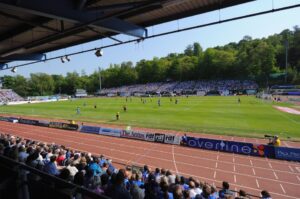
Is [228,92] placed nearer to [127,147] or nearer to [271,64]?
[271,64]

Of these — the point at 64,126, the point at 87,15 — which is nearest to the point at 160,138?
the point at 64,126

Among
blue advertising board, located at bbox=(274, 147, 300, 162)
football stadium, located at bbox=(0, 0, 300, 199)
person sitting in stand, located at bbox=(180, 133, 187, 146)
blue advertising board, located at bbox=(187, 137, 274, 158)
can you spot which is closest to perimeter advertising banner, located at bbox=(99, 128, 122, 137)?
football stadium, located at bbox=(0, 0, 300, 199)

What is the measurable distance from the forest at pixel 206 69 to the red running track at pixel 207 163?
71563 millimetres

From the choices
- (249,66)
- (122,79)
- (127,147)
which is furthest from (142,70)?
(127,147)

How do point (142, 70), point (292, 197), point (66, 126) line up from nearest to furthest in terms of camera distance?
point (292, 197), point (66, 126), point (142, 70)

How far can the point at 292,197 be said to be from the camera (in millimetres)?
11805

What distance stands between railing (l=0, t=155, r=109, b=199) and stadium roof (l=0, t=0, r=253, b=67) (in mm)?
3847

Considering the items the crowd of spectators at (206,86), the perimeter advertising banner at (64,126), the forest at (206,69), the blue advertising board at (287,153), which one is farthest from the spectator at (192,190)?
the forest at (206,69)

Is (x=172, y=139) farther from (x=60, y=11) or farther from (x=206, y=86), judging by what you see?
(x=206, y=86)

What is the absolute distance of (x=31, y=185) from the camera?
157 inches

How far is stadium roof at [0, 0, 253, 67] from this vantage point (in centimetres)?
641

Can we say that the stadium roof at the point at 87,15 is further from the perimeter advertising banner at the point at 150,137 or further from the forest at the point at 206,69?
the forest at the point at 206,69

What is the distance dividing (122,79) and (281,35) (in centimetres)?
7779

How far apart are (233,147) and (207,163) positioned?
3.21 m
